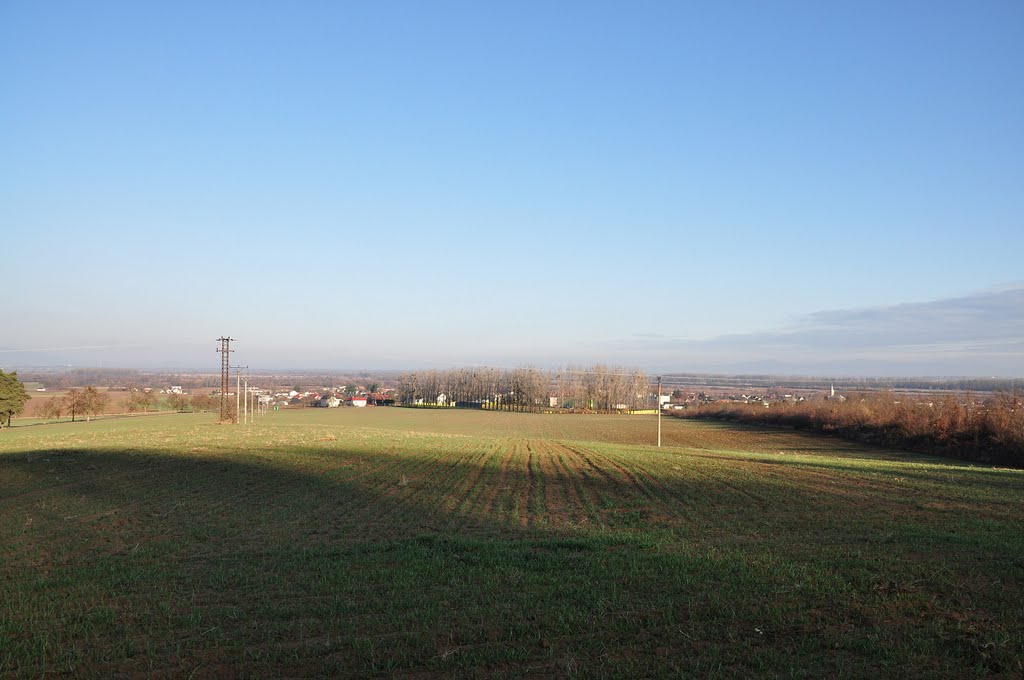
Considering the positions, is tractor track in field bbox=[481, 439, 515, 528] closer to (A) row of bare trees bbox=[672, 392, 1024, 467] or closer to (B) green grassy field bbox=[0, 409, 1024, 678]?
(B) green grassy field bbox=[0, 409, 1024, 678]

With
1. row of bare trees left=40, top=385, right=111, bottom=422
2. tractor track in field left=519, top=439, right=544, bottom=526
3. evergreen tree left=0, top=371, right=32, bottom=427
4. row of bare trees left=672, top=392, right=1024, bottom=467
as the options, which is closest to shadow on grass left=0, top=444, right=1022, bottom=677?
tractor track in field left=519, top=439, right=544, bottom=526

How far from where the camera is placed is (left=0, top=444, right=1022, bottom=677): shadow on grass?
7.30 meters

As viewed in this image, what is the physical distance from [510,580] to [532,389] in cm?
15127

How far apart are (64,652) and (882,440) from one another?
6916 cm

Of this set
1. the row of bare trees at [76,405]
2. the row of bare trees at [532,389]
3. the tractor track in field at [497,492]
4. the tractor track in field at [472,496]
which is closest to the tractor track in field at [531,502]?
the tractor track in field at [497,492]

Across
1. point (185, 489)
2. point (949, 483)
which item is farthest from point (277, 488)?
point (949, 483)

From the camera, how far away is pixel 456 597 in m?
9.93

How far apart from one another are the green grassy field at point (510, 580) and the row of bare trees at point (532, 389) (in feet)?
437

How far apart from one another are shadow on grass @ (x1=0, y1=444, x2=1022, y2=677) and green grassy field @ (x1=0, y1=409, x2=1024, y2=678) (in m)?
0.04

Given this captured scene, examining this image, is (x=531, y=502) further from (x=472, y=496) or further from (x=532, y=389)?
(x=532, y=389)

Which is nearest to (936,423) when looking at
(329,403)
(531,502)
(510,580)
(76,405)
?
(531,502)

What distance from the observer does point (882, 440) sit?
63.9 m

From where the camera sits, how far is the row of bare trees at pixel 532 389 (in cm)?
15975

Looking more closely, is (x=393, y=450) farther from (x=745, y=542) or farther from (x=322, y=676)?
(x=322, y=676)
